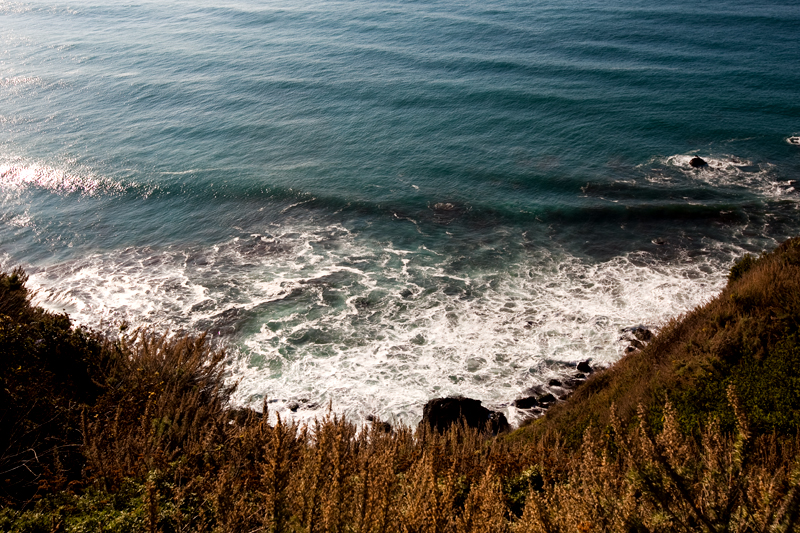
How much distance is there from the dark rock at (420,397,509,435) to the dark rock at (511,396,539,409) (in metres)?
1.04

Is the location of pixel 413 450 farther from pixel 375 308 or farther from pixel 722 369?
pixel 375 308

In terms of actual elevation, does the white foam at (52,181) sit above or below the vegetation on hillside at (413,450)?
below

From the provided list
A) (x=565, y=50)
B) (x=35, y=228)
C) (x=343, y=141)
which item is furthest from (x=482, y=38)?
(x=35, y=228)

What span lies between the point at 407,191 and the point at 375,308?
12767 millimetres

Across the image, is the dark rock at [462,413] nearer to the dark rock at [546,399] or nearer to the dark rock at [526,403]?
the dark rock at [526,403]

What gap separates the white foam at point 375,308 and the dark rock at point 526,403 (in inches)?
17.8

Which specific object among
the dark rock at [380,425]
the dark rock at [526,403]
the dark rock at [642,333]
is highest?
the dark rock at [380,425]

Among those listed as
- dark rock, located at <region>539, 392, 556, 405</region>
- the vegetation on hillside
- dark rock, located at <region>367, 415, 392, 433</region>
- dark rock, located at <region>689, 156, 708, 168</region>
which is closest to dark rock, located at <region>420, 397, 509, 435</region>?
dark rock, located at <region>367, 415, 392, 433</region>

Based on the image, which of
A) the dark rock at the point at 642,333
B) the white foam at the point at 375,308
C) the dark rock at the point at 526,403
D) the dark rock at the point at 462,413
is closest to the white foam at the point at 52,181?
the white foam at the point at 375,308

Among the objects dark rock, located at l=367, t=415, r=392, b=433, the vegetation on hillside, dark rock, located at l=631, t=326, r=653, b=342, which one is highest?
the vegetation on hillside

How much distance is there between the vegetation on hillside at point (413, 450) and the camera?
5270 mm

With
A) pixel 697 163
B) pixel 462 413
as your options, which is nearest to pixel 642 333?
pixel 462 413

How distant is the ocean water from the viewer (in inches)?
Answer: 857

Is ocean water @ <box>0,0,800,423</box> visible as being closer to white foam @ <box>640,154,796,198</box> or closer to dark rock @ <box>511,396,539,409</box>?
white foam @ <box>640,154,796,198</box>
